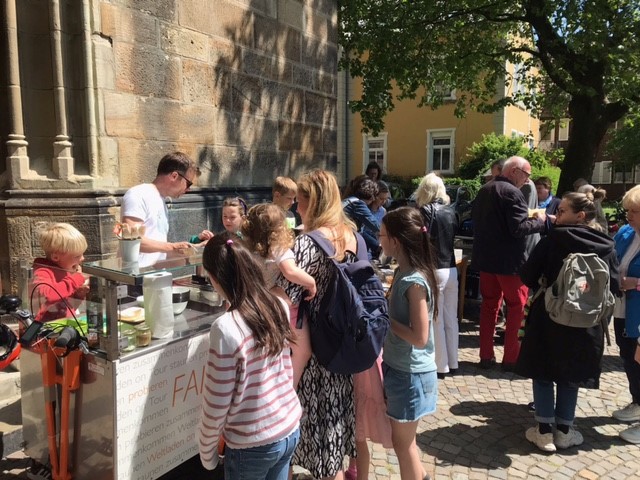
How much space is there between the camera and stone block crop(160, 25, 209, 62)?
183 inches

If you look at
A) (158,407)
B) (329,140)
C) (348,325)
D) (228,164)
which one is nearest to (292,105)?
(329,140)

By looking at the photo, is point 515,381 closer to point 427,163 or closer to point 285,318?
point 285,318

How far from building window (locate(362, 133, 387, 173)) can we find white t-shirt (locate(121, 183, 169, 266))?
930 inches

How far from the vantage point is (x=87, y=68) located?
4.06m

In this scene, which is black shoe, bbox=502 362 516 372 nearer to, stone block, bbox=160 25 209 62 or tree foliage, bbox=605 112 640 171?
stone block, bbox=160 25 209 62

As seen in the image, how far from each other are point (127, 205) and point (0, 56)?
184cm

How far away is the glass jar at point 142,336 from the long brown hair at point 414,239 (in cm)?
133

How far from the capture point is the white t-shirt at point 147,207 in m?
3.38

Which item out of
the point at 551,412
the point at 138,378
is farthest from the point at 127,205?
the point at 551,412

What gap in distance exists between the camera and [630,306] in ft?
12.2

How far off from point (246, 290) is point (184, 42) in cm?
364

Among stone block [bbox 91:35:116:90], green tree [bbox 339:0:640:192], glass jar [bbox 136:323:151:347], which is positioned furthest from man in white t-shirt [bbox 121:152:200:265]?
green tree [bbox 339:0:640:192]

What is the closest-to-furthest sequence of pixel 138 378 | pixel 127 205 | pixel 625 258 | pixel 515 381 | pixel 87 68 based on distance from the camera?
1. pixel 138 378
2. pixel 127 205
3. pixel 625 258
4. pixel 87 68
5. pixel 515 381

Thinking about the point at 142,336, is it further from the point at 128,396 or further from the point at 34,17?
the point at 34,17
